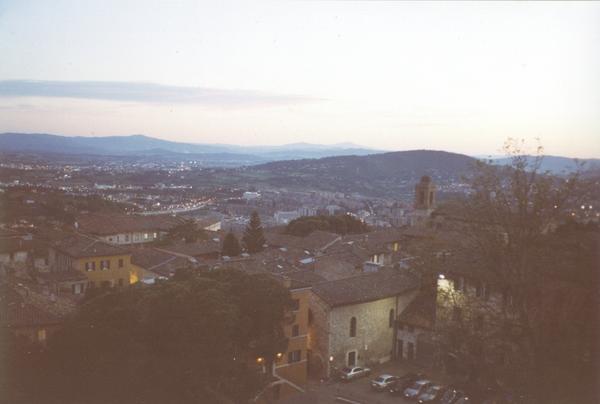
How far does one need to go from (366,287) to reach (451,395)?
5.61 m

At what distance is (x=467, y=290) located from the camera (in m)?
17.6

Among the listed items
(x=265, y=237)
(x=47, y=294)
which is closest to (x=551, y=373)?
(x=47, y=294)

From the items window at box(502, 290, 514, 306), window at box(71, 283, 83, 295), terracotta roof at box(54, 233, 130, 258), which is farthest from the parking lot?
terracotta roof at box(54, 233, 130, 258)

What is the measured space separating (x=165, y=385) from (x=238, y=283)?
3417 millimetres

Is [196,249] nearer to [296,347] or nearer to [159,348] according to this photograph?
[296,347]

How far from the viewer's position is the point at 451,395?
16953 mm

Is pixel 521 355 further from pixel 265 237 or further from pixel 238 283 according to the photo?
pixel 265 237

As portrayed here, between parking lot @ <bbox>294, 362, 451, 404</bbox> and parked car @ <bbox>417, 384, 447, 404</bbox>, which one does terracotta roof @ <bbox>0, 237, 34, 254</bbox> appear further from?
parked car @ <bbox>417, 384, 447, 404</bbox>

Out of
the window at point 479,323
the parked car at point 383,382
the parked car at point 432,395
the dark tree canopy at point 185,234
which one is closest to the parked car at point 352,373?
the parked car at point 383,382

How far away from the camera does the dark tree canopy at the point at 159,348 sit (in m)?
12.4

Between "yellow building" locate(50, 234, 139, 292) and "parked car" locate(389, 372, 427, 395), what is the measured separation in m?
14.9

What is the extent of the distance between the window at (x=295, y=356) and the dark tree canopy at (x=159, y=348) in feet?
13.8

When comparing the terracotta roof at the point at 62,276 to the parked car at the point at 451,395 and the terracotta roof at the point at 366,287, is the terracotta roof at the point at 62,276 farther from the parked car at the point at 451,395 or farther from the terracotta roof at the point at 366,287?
the parked car at the point at 451,395

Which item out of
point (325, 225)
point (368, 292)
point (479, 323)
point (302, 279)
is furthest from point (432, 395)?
point (325, 225)
